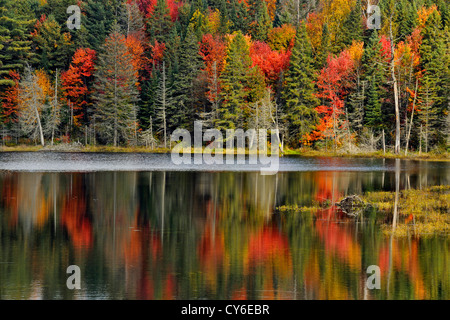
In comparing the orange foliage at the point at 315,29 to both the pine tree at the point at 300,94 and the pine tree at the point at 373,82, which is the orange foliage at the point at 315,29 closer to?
the pine tree at the point at 300,94

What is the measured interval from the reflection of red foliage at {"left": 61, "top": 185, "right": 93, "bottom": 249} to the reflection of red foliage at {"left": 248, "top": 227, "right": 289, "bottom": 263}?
16.3 feet

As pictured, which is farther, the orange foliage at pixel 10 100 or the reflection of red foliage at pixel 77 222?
the orange foliage at pixel 10 100

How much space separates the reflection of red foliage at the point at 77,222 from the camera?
66.1 feet

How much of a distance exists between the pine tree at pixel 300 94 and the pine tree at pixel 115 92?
1962cm

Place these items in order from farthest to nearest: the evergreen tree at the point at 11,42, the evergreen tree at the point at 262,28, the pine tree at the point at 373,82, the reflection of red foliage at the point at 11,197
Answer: the evergreen tree at the point at 262,28 → the evergreen tree at the point at 11,42 → the pine tree at the point at 373,82 → the reflection of red foliage at the point at 11,197

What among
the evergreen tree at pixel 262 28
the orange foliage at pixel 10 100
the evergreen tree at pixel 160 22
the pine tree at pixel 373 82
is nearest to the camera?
the pine tree at pixel 373 82

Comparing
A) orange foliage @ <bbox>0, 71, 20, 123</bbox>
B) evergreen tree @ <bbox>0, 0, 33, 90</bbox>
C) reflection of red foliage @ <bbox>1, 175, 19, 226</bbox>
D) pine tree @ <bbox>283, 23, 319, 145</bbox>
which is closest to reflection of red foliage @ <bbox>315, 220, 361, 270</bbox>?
reflection of red foliage @ <bbox>1, 175, 19, 226</bbox>

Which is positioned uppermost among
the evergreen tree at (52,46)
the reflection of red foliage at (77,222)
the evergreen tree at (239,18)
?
the evergreen tree at (239,18)

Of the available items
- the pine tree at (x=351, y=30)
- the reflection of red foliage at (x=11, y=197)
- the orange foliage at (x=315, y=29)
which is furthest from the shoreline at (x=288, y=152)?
the reflection of red foliage at (x=11, y=197)

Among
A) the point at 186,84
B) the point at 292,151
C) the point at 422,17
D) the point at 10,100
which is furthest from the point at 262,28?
the point at 10,100

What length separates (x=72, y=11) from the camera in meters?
95.4

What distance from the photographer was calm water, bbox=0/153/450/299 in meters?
15.1

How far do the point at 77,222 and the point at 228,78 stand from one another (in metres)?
52.9
